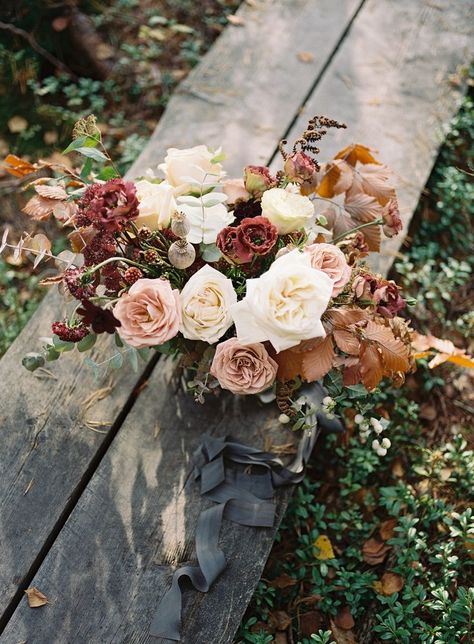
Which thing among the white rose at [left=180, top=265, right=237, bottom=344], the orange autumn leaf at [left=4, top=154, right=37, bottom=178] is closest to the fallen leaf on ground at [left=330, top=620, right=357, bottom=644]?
the white rose at [left=180, top=265, right=237, bottom=344]

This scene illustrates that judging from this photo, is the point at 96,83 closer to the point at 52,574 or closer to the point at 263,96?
the point at 263,96

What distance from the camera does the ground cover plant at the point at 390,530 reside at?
1.88m

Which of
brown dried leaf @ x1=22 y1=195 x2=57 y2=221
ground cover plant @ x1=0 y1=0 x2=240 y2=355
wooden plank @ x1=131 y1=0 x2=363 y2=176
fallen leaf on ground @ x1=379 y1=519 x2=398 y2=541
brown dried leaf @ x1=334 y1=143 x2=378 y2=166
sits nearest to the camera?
brown dried leaf @ x1=22 y1=195 x2=57 y2=221

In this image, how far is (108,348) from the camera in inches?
78.4

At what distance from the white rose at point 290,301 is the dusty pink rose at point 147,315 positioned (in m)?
0.19

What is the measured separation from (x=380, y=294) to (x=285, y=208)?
303 mm

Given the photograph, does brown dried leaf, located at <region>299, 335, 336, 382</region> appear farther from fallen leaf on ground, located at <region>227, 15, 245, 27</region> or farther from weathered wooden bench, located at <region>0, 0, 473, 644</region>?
fallen leaf on ground, located at <region>227, 15, 245, 27</region>

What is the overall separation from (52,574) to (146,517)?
10.9 inches

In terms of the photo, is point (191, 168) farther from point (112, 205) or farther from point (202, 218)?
point (112, 205)

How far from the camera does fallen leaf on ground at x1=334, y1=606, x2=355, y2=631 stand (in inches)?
76.6

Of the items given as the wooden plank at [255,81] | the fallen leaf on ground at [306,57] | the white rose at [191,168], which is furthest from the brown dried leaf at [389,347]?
the fallen leaf on ground at [306,57]

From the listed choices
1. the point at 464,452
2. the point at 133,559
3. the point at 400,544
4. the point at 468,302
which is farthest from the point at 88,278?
the point at 468,302

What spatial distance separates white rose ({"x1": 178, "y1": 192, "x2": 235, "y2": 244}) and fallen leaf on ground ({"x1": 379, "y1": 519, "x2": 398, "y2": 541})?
3.74ft

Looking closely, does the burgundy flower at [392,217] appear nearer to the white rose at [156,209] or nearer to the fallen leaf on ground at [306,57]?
the white rose at [156,209]
